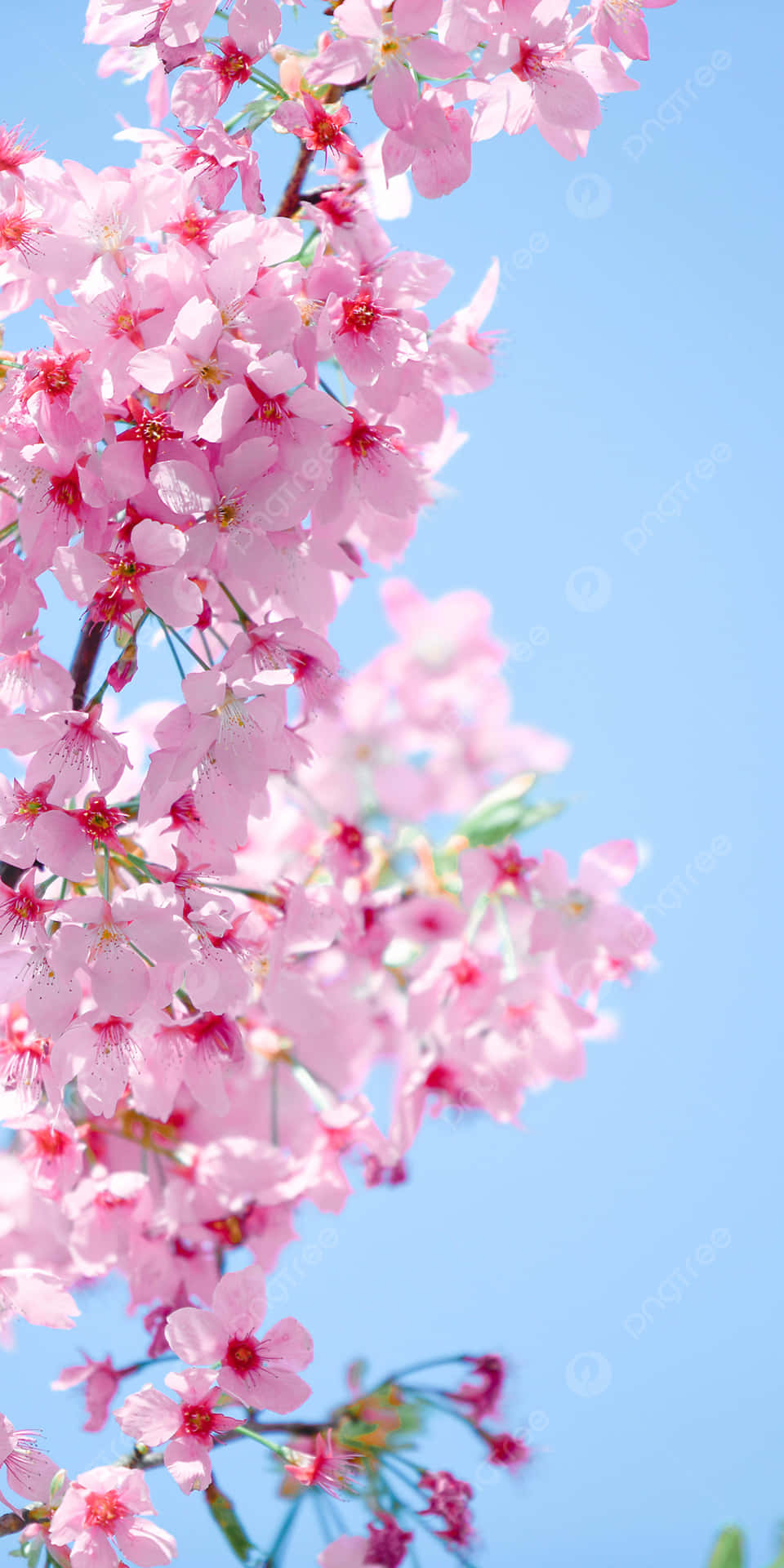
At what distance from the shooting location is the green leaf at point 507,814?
53.4 inches

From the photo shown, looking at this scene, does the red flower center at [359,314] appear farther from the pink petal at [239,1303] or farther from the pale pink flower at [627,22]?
the pink petal at [239,1303]

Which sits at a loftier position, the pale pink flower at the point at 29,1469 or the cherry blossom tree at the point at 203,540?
the cherry blossom tree at the point at 203,540

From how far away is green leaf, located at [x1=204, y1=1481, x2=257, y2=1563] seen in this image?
0.92 m

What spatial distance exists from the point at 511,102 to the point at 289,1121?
95 cm

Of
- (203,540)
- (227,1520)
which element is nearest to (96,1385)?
(227,1520)

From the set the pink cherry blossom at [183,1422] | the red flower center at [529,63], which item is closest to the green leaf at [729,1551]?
the pink cherry blossom at [183,1422]

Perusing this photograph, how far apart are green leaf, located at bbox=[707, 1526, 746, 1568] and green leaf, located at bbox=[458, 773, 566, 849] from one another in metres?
0.72

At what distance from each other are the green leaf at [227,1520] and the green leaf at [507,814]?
72 centimetres

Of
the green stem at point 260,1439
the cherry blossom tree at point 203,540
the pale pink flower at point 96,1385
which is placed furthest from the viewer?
the pale pink flower at point 96,1385

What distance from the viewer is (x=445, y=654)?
6.31 feet

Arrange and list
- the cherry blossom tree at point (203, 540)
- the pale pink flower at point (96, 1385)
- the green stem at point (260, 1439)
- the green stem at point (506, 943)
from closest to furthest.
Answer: the cherry blossom tree at point (203, 540) → the green stem at point (260, 1439) → the pale pink flower at point (96, 1385) → the green stem at point (506, 943)

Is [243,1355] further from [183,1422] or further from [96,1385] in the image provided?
[96,1385]

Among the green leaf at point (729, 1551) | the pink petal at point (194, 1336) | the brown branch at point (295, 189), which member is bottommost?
the green leaf at point (729, 1551)

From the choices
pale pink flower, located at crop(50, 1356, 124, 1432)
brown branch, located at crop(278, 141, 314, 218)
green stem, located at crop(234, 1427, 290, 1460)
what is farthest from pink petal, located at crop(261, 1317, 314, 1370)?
brown branch, located at crop(278, 141, 314, 218)
